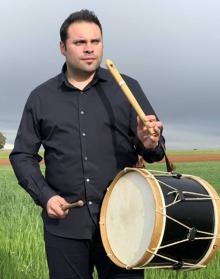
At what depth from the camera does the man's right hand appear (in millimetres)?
2957

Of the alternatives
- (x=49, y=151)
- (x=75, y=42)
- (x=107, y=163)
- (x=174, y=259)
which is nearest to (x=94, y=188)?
(x=107, y=163)

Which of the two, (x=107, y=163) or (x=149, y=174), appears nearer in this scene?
(x=149, y=174)

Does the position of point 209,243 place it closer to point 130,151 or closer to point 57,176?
point 130,151

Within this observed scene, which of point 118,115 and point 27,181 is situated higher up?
point 118,115

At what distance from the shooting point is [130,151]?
322cm

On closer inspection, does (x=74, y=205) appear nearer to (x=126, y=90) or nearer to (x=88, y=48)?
(x=126, y=90)

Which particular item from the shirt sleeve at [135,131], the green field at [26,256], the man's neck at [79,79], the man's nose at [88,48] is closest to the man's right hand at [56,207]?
the shirt sleeve at [135,131]

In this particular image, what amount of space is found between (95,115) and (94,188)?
16.3 inches

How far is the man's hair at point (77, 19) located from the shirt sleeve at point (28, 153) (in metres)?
0.45

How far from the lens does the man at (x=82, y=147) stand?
311 centimetres

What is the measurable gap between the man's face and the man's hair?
28 mm

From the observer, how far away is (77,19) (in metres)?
3.15

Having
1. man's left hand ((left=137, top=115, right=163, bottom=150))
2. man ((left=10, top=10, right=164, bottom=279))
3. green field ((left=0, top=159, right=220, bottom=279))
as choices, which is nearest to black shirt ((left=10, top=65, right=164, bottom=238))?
man ((left=10, top=10, right=164, bottom=279))

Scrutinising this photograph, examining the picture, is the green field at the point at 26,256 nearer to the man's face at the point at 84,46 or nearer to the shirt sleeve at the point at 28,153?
the shirt sleeve at the point at 28,153
